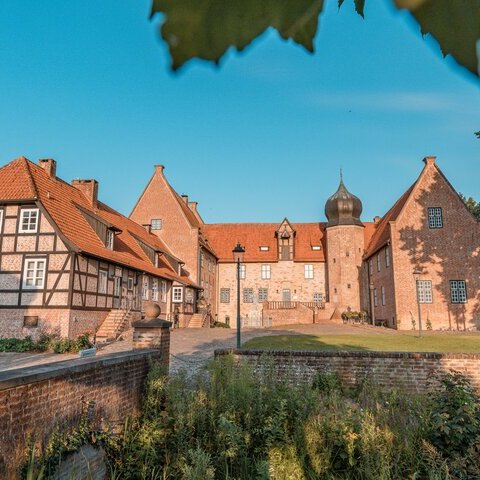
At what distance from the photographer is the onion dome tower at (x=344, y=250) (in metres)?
38.5

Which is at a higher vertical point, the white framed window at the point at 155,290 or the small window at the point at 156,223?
the small window at the point at 156,223

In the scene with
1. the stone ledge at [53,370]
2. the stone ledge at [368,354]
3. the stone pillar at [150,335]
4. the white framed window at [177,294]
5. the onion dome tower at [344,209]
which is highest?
the onion dome tower at [344,209]

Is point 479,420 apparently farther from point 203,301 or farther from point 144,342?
point 203,301

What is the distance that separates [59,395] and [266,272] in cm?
3723

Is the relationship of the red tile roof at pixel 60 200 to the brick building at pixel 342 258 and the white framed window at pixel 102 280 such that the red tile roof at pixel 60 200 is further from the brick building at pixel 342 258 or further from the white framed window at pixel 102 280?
the brick building at pixel 342 258

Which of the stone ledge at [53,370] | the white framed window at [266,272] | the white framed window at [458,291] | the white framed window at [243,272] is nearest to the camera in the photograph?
the stone ledge at [53,370]

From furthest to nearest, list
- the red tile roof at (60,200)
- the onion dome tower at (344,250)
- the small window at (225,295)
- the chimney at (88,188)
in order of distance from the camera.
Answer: the small window at (225,295)
the onion dome tower at (344,250)
the chimney at (88,188)
the red tile roof at (60,200)

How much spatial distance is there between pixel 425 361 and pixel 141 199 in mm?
33168

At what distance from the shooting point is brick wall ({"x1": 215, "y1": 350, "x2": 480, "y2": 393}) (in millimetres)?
10438

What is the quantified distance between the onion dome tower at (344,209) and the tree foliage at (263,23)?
39.8 meters

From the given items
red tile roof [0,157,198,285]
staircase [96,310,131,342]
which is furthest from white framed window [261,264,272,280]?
staircase [96,310,131,342]

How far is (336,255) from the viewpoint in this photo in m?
39.5

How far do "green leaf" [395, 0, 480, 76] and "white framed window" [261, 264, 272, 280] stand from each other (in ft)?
140

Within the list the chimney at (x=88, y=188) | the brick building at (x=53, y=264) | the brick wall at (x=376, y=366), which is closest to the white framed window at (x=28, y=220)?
the brick building at (x=53, y=264)
